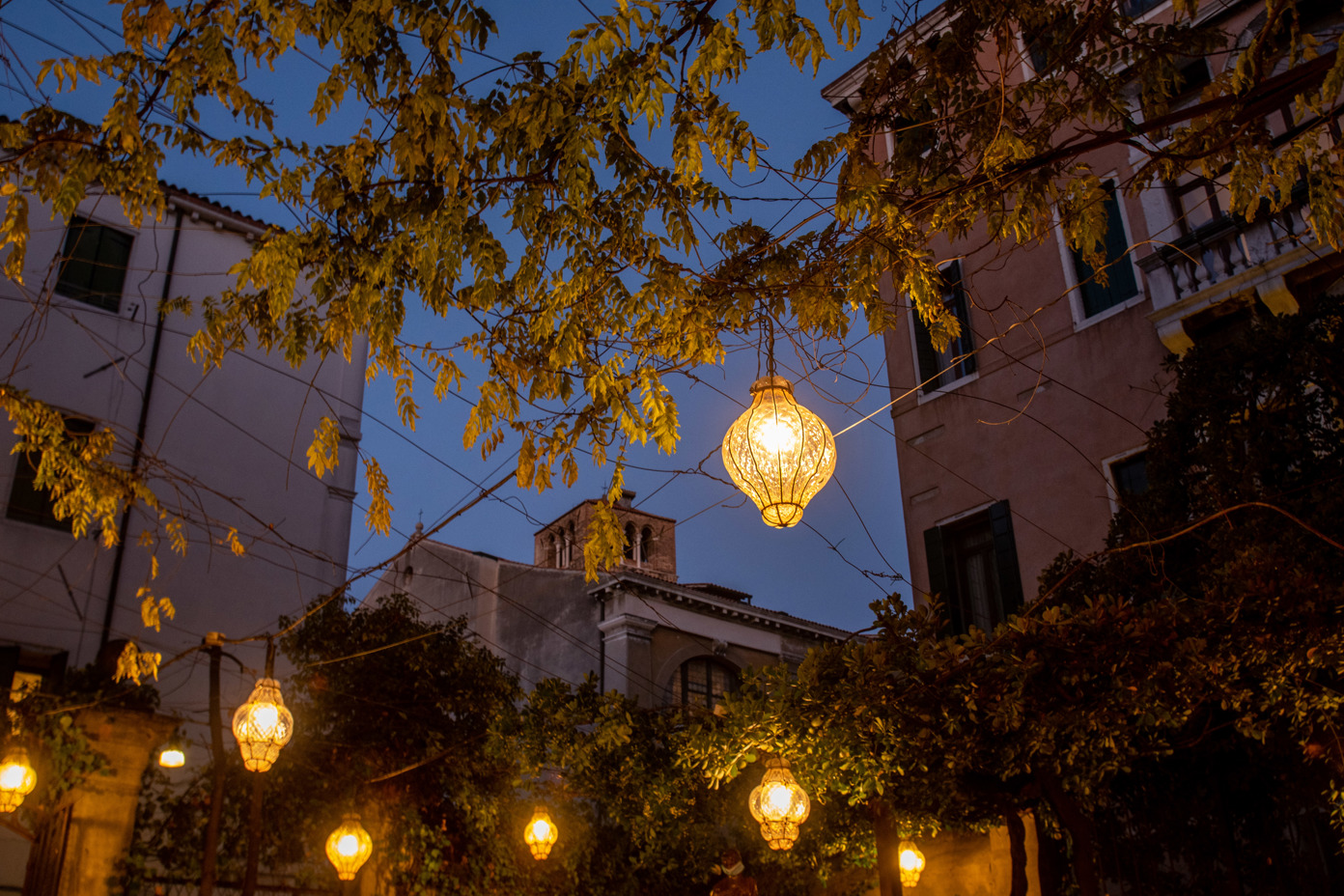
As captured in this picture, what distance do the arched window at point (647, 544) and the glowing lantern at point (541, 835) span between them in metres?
16.9

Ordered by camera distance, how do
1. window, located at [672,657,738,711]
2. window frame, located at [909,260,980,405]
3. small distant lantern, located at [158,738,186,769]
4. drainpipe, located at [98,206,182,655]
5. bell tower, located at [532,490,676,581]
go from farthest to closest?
bell tower, located at [532,490,676,581]
window, located at [672,657,738,711]
drainpipe, located at [98,206,182,655]
window frame, located at [909,260,980,405]
small distant lantern, located at [158,738,186,769]

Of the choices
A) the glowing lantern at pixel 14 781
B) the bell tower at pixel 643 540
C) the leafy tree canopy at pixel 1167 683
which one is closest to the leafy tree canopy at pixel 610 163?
the leafy tree canopy at pixel 1167 683

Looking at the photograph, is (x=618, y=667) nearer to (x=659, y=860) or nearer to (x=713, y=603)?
(x=713, y=603)

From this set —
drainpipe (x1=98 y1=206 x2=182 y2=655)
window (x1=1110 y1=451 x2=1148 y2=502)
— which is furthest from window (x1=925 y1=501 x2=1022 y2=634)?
drainpipe (x1=98 y1=206 x2=182 y2=655)

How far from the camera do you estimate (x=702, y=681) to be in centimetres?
2216

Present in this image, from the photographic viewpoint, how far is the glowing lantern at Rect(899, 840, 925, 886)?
10789 millimetres

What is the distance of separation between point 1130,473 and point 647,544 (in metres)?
19.1

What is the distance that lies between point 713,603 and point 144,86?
18355mm

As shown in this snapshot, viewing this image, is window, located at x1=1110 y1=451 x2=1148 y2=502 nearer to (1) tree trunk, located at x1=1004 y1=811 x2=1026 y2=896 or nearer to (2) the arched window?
(1) tree trunk, located at x1=1004 y1=811 x2=1026 y2=896

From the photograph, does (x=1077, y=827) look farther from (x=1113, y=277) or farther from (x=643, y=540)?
(x=643, y=540)

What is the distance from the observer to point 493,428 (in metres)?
5.89

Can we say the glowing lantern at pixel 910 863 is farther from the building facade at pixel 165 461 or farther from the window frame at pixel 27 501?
the window frame at pixel 27 501

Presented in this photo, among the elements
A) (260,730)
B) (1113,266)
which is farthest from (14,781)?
(1113,266)

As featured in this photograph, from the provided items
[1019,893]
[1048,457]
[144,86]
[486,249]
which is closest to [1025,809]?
[1019,893]
